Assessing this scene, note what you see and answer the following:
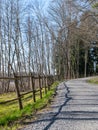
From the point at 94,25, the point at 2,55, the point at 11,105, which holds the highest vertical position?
the point at 94,25

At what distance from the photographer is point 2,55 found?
143 feet

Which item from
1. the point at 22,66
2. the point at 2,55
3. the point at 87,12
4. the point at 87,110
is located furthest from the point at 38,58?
the point at 87,110

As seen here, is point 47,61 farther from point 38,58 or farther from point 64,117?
point 64,117

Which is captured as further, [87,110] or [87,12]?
[87,12]

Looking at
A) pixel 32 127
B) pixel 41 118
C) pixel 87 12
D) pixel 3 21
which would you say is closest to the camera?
pixel 32 127

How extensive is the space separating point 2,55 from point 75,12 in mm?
13450

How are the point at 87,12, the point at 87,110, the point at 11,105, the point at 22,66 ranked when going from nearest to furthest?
the point at 87,110
the point at 11,105
the point at 87,12
the point at 22,66

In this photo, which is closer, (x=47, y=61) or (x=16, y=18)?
(x=16, y=18)

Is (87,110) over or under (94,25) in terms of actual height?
under

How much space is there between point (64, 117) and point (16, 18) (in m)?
35.1

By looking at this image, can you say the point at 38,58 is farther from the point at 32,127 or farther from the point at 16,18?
the point at 32,127

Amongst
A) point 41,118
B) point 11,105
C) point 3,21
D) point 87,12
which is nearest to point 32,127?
point 41,118

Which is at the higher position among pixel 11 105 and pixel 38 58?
pixel 38 58

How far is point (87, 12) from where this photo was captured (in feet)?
108
